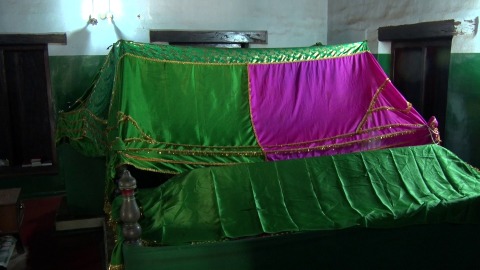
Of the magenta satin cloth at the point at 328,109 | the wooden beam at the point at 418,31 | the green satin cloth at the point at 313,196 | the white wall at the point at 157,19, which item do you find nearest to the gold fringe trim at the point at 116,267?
the green satin cloth at the point at 313,196

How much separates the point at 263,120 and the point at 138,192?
111 cm

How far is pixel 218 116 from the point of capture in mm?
3443

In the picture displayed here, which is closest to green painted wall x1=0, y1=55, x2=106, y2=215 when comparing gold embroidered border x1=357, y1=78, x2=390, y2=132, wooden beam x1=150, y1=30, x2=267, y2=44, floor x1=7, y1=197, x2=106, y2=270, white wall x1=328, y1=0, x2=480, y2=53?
floor x1=7, y1=197, x2=106, y2=270

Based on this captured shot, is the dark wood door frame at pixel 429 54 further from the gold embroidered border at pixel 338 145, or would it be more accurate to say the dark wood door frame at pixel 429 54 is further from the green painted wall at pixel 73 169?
the green painted wall at pixel 73 169

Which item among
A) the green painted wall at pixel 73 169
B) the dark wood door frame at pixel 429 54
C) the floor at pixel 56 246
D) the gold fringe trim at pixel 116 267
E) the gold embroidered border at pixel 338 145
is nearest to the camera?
the gold fringe trim at pixel 116 267

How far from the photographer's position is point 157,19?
217 inches

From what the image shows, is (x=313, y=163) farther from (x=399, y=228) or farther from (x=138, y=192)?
(x=138, y=192)

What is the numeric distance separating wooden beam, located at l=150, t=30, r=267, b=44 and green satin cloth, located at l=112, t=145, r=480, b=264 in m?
2.84

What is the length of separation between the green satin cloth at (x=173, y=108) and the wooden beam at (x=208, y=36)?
76.2 inches

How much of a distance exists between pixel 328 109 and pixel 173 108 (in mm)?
1285

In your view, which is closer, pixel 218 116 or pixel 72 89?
pixel 218 116

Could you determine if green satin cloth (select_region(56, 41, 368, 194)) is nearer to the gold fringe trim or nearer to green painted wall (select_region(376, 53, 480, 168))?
the gold fringe trim

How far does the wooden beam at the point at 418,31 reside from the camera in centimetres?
396

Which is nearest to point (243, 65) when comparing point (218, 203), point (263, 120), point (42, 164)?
point (263, 120)
